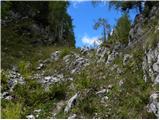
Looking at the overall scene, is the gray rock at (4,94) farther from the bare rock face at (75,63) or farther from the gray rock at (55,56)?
the gray rock at (55,56)

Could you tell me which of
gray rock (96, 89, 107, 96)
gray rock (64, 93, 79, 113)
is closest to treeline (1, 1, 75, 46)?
gray rock (96, 89, 107, 96)

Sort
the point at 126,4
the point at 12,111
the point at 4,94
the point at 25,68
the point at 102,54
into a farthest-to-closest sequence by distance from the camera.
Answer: the point at 25,68 < the point at 126,4 < the point at 102,54 < the point at 4,94 < the point at 12,111

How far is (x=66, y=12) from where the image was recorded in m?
53.8

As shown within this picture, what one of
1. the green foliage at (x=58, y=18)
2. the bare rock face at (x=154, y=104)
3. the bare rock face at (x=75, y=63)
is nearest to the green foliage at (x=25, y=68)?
the bare rock face at (x=75, y=63)

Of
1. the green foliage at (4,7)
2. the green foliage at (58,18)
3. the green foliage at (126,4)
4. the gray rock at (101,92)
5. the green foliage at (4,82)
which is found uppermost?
the green foliage at (58,18)

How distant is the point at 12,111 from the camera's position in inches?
742

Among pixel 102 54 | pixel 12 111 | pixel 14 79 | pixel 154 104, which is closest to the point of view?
pixel 154 104

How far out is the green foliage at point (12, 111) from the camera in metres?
18.2

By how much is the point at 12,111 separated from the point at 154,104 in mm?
6398

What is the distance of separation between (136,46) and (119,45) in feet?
8.28

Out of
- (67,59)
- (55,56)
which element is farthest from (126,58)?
(55,56)

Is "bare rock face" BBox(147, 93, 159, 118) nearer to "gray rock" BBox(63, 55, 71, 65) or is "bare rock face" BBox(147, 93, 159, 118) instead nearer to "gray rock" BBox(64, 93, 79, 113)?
"gray rock" BBox(64, 93, 79, 113)

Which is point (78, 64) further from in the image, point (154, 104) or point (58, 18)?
point (58, 18)

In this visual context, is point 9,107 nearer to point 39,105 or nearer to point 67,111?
point 39,105
